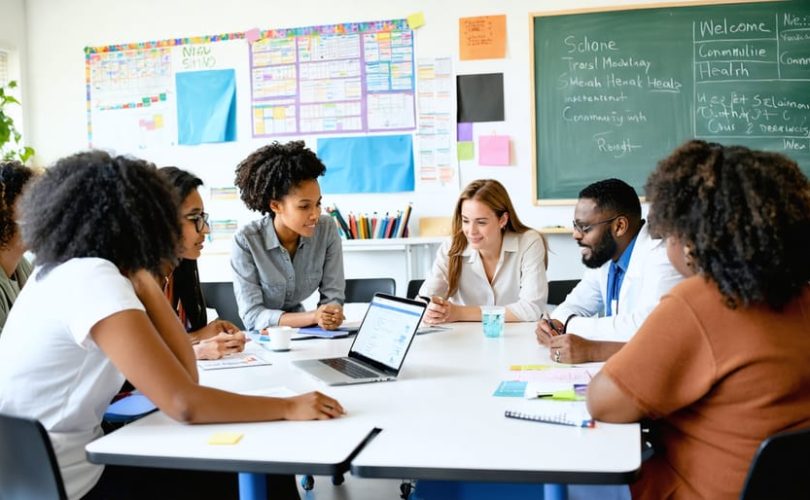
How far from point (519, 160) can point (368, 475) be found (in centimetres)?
333

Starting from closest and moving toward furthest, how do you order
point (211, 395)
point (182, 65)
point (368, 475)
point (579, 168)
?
point (368, 475)
point (211, 395)
point (579, 168)
point (182, 65)

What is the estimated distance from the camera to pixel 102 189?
60.9 inches

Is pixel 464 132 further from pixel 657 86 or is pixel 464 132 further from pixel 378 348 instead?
pixel 378 348

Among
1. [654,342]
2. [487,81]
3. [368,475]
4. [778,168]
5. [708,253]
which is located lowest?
[368,475]

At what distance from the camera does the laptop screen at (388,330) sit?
6.32ft

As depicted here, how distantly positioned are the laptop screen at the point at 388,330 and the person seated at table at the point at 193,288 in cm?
41

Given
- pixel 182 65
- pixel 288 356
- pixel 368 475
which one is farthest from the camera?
pixel 182 65

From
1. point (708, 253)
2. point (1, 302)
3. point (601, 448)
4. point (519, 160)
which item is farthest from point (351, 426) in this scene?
point (519, 160)

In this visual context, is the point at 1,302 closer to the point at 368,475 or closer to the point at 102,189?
the point at 102,189

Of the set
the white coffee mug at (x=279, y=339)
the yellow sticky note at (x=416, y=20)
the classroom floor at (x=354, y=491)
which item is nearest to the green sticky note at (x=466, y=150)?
the yellow sticky note at (x=416, y=20)

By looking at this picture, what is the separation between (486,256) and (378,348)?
1204 mm

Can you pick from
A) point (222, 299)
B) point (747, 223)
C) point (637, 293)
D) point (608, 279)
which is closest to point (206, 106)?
point (222, 299)

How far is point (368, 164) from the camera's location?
458cm

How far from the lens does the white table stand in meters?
1.27
